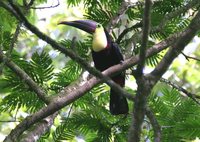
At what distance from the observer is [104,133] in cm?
250

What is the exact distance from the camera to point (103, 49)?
3.49 meters

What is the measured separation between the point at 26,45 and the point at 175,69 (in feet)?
9.80

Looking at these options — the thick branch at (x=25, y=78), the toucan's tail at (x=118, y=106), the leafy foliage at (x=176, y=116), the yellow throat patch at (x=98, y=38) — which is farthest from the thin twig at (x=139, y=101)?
the yellow throat patch at (x=98, y=38)

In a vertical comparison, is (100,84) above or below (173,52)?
above

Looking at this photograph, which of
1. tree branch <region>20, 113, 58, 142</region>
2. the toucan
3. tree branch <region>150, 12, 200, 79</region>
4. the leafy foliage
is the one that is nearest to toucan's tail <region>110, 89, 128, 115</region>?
the toucan

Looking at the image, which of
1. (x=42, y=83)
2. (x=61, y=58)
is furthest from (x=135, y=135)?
(x=61, y=58)

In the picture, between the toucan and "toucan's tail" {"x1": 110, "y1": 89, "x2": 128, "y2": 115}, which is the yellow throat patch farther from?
"toucan's tail" {"x1": 110, "y1": 89, "x2": 128, "y2": 115}

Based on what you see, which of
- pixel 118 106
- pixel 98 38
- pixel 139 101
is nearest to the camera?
pixel 139 101

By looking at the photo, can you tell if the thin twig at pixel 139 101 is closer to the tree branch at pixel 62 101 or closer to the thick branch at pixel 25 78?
the tree branch at pixel 62 101

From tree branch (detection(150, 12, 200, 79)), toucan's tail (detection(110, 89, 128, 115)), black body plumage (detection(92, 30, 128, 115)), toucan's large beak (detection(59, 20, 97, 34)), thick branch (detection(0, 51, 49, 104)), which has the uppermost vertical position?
toucan's large beak (detection(59, 20, 97, 34))

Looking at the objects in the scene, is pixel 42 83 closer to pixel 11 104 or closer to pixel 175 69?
pixel 11 104

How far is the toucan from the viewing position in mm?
3081

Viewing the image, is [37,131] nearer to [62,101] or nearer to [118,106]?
[62,101]

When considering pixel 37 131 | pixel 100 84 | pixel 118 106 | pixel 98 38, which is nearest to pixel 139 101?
pixel 37 131
